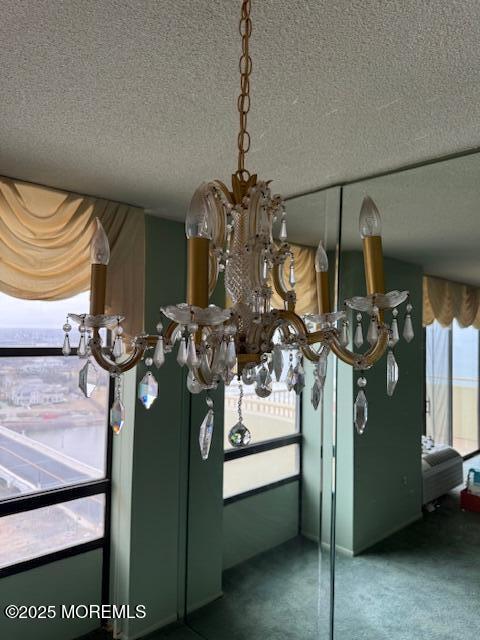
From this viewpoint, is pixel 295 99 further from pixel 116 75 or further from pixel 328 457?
pixel 328 457

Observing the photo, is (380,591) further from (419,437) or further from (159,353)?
(159,353)

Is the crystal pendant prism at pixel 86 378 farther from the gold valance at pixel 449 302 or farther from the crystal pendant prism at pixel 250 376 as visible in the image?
the gold valance at pixel 449 302

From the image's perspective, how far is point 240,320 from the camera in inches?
34.9

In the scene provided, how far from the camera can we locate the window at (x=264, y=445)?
2518 mm

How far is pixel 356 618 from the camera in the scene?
82.4 inches

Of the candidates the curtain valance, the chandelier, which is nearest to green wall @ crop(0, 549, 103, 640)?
the curtain valance

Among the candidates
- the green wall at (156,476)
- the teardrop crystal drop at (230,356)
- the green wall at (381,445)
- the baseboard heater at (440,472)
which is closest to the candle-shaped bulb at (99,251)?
the teardrop crystal drop at (230,356)

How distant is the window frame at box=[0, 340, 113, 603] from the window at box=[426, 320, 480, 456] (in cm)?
168

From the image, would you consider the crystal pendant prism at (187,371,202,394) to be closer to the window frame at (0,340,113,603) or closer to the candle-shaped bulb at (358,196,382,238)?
the candle-shaped bulb at (358,196,382,238)

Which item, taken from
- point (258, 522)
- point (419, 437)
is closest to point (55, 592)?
point (258, 522)

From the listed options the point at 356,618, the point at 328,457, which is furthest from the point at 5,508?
the point at 356,618

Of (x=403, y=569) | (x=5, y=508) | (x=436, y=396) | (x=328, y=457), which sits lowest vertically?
(x=403, y=569)

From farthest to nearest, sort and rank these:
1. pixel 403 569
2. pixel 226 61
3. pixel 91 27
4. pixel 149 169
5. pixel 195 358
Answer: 1. pixel 403 569
2. pixel 149 169
3. pixel 226 61
4. pixel 91 27
5. pixel 195 358

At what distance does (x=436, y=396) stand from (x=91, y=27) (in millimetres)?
1850
